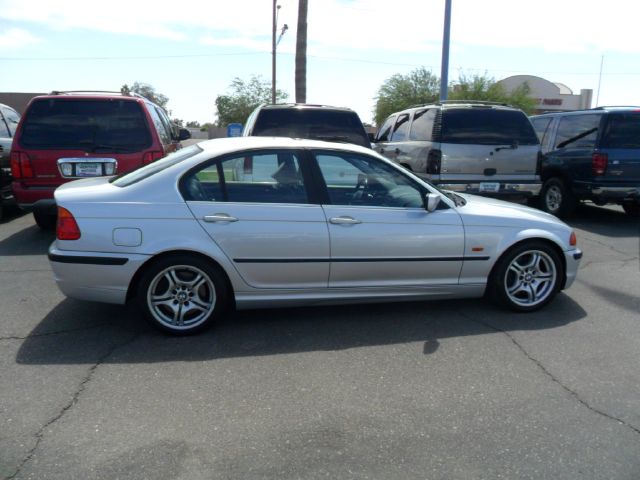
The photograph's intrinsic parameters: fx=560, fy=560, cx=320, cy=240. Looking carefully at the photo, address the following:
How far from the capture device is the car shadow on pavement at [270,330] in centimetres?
408

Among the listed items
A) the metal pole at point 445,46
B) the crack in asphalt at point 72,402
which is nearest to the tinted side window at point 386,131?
the metal pole at point 445,46

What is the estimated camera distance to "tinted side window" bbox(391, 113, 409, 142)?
998 cm

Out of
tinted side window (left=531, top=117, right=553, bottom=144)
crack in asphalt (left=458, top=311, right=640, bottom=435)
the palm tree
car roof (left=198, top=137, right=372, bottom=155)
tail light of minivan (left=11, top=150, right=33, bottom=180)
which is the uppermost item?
the palm tree

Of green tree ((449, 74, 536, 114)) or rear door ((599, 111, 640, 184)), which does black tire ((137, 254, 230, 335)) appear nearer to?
rear door ((599, 111, 640, 184))

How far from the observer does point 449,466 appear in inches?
111

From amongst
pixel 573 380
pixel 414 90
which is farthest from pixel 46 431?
pixel 414 90

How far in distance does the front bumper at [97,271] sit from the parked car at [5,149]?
554cm

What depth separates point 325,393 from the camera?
11.6 feet

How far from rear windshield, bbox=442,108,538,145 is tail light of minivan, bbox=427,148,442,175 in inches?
8.5

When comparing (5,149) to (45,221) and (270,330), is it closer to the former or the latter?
(45,221)

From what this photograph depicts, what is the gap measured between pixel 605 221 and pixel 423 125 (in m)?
3.96

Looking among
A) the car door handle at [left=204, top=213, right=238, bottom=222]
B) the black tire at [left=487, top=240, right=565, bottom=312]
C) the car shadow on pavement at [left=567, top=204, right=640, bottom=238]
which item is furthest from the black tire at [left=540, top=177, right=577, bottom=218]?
the car door handle at [left=204, top=213, right=238, bottom=222]

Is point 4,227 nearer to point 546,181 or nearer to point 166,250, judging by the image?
point 166,250

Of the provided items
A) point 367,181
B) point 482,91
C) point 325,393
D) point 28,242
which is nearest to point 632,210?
point 367,181
